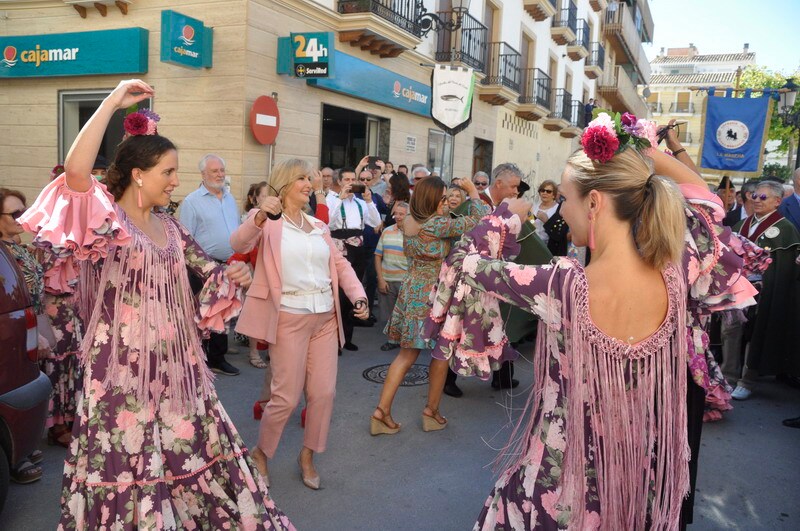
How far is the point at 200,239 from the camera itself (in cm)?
600

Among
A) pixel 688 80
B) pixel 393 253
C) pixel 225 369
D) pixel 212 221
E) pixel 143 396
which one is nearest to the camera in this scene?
pixel 143 396

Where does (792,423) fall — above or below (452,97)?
below

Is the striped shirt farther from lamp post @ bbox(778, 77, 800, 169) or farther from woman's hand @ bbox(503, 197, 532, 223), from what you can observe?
lamp post @ bbox(778, 77, 800, 169)

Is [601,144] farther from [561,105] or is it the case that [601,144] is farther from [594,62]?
[594,62]

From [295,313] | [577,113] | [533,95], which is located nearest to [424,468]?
[295,313]

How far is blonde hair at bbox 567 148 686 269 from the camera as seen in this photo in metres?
1.99

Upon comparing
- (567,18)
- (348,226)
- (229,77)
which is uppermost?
(567,18)

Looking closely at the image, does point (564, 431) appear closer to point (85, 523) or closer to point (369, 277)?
point (85, 523)

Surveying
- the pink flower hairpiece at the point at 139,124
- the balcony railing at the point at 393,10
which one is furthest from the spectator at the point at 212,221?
the balcony railing at the point at 393,10

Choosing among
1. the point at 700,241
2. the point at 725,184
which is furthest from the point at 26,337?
the point at 725,184

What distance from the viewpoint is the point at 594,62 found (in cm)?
2923

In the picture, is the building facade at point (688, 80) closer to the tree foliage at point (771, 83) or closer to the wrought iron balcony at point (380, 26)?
the tree foliage at point (771, 83)

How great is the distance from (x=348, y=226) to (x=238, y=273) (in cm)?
441

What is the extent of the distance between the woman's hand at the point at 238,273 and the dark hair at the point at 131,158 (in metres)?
0.57
